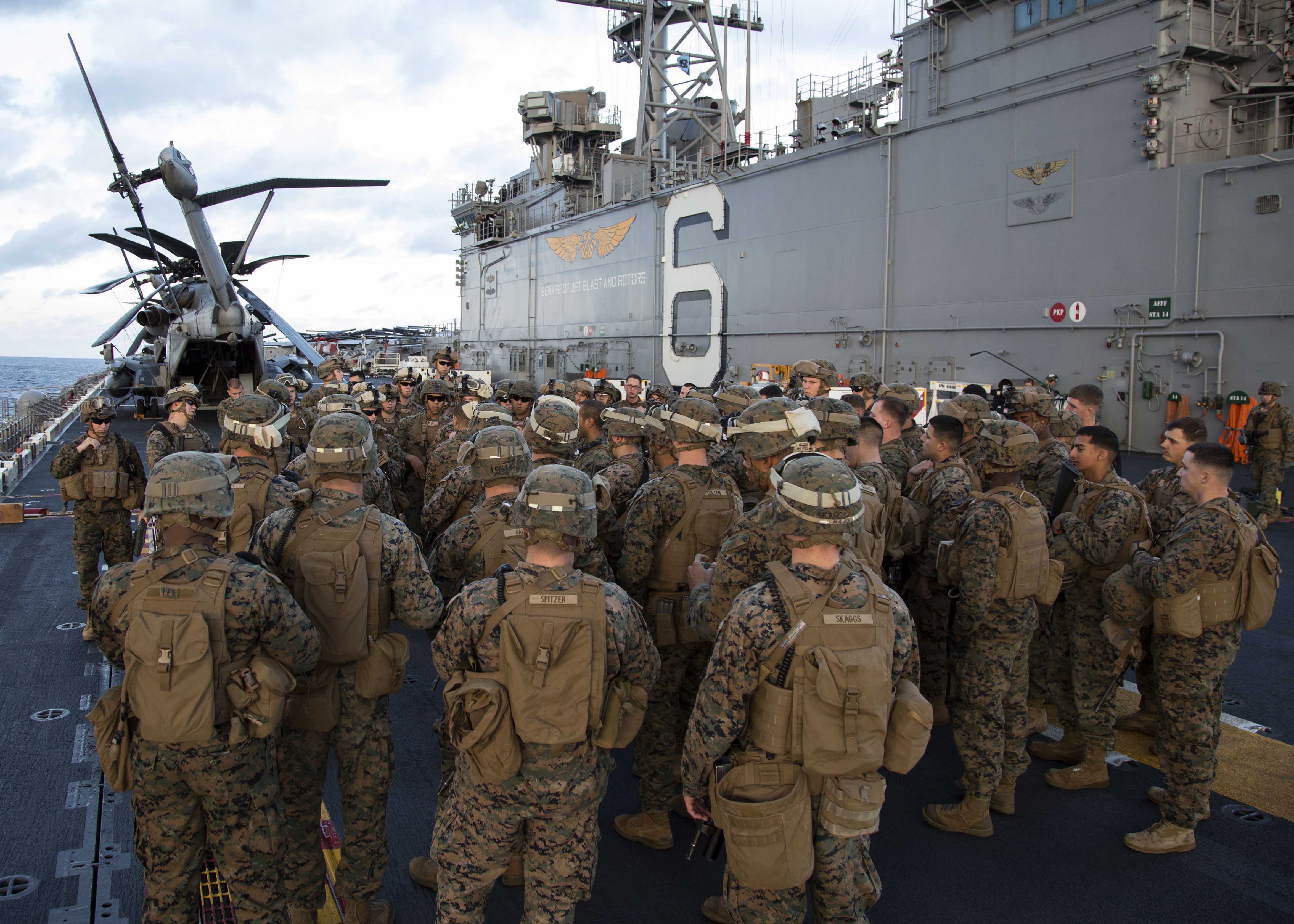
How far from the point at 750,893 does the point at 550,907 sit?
63cm

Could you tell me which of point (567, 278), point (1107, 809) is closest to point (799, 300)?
point (567, 278)

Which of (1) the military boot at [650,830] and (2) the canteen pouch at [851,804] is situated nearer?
(2) the canteen pouch at [851,804]

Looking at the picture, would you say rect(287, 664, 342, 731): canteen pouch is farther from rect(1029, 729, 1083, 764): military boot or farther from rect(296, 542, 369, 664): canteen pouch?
rect(1029, 729, 1083, 764): military boot

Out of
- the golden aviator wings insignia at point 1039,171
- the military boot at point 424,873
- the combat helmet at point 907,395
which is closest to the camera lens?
the military boot at point 424,873

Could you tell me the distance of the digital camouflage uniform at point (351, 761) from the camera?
2.93 m

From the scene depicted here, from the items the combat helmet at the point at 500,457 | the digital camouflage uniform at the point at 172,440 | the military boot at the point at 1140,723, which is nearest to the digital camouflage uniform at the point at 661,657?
the combat helmet at the point at 500,457

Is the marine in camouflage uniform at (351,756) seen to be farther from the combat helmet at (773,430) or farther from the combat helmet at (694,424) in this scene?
the combat helmet at (773,430)

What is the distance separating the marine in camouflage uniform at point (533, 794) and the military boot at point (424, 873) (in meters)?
0.78

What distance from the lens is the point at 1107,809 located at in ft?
12.5

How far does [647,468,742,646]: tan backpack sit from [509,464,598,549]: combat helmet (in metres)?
1.07

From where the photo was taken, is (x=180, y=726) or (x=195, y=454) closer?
(x=180, y=726)

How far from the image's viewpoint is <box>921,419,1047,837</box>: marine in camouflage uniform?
357 centimetres

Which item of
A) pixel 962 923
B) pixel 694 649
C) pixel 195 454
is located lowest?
pixel 962 923

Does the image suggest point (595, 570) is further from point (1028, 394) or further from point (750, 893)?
point (1028, 394)
